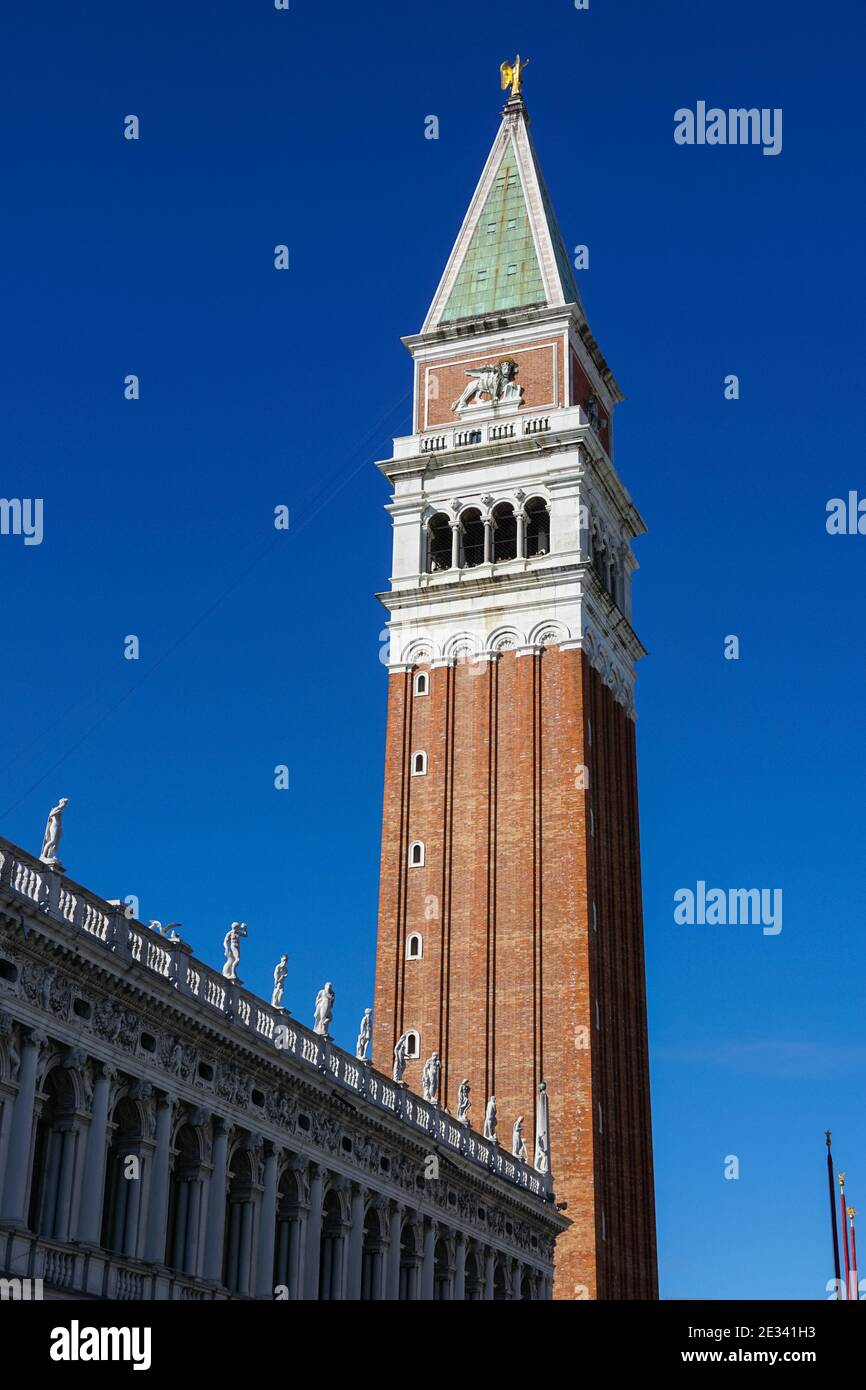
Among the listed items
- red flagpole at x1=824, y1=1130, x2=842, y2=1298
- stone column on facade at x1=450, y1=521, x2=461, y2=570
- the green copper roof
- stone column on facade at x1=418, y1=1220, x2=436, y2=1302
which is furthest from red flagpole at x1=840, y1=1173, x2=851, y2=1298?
the green copper roof

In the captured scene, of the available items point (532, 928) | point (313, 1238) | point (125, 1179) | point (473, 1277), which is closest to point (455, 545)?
point (532, 928)

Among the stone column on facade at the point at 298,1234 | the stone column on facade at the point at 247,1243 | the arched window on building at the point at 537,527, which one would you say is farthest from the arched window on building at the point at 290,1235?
the arched window on building at the point at 537,527

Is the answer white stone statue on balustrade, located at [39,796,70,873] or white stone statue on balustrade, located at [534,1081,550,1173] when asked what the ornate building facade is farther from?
white stone statue on balustrade, located at [534,1081,550,1173]

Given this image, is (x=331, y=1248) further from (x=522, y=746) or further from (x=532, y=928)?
(x=522, y=746)

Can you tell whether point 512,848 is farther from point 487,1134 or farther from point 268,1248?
point 268,1248

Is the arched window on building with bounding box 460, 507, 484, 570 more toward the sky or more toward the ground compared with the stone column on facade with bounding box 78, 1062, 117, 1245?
more toward the sky
